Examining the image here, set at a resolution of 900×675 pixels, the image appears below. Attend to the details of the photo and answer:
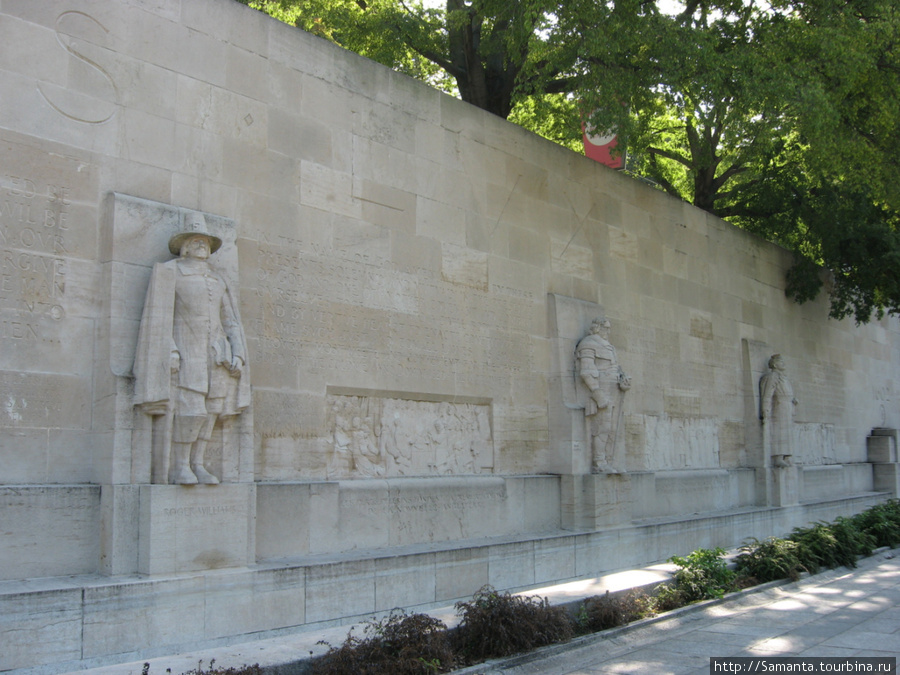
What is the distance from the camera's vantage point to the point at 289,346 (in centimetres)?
926

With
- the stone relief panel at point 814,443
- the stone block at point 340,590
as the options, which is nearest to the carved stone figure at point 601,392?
the stone block at point 340,590

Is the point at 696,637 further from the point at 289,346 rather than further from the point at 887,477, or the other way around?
the point at 887,477

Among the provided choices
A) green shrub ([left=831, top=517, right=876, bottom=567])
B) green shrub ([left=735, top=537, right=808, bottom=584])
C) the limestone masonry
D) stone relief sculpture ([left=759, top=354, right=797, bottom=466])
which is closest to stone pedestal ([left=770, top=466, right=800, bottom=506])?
stone relief sculpture ([left=759, top=354, right=797, bottom=466])

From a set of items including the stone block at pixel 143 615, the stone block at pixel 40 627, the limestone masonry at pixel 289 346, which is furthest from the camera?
the limestone masonry at pixel 289 346

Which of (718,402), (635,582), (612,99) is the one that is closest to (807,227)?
(718,402)

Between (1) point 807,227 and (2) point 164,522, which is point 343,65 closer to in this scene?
(2) point 164,522

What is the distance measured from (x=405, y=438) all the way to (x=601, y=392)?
11.5 ft

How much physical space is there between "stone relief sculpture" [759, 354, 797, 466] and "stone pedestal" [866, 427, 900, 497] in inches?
246

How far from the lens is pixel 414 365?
10531 millimetres

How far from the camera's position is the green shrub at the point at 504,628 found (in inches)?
307

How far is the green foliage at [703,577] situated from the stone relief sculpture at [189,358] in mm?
5755

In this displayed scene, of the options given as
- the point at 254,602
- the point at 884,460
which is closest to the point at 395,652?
the point at 254,602

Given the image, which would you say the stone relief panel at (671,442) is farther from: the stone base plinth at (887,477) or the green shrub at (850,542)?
the stone base plinth at (887,477)

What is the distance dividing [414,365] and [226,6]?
173 inches
